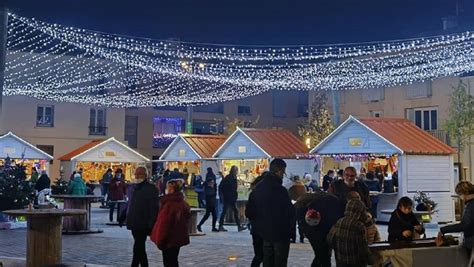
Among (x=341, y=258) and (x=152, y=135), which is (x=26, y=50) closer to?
(x=152, y=135)

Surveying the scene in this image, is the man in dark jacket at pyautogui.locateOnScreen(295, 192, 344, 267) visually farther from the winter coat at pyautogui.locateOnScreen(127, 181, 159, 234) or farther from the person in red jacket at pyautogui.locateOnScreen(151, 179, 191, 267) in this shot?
the winter coat at pyautogui.locateOnScreen(127, 181, 159, 234)

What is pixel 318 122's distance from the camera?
36.7 meters

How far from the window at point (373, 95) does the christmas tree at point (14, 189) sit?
22.7 metres

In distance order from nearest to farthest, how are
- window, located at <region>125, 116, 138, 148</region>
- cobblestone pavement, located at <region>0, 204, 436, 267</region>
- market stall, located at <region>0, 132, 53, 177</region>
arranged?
cobblestone pavement, located at <region>0, 204, 436, 267</region>
market stall, located at <region>0, 132, 53, 177</region>
window, located at <region>125, 116, 138, 148</region>

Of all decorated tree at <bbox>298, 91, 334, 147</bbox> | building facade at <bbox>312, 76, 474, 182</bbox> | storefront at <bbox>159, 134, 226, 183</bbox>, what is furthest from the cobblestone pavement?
decorated tree at <bbox>298, 91, 334, 147</bbox>

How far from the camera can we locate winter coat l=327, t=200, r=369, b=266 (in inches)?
277

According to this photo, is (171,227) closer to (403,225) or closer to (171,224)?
(171,224)

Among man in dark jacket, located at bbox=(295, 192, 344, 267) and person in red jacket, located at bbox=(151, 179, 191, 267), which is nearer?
man in dark jacket, located at bbox=(295, 192, 344, 267)

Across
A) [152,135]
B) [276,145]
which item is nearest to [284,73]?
[276,145]

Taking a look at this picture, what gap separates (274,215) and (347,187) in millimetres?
1564

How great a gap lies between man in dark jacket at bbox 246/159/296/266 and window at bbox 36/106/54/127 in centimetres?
3239

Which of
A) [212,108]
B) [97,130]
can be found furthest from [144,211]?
[212,108]

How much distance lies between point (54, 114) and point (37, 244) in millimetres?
29906

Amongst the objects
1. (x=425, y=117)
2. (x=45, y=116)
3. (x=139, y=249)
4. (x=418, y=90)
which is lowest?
(x=139, y=249)
